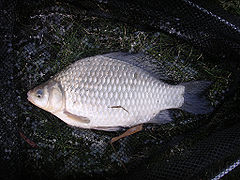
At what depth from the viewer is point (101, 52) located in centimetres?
190

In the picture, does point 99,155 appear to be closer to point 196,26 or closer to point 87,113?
point 87,113

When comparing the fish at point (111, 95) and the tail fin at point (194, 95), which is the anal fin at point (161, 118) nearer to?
the fish at point (111, 95)

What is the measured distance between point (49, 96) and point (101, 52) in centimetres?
60

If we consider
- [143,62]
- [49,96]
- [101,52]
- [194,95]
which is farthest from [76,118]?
[194,95]

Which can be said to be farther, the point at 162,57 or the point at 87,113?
the point at 162,57

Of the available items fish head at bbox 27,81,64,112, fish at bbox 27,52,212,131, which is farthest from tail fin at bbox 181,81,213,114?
fish head at bbox 27,81,64,112

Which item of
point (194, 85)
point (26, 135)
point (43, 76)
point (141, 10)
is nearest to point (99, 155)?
point (26, 135)

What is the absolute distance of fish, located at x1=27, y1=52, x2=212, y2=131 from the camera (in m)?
1.68

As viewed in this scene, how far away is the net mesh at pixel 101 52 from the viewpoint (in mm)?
1773

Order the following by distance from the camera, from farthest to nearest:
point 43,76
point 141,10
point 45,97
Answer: point 43,76
point 141,10
point 45,97

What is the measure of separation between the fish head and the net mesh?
23 cm

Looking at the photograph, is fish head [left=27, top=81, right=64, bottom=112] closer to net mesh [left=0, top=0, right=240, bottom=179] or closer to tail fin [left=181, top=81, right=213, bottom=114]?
net mesh [left=0, top=0, right=240, bottom=179]

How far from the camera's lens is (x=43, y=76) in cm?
189

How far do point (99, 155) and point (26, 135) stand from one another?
2.19 feet
